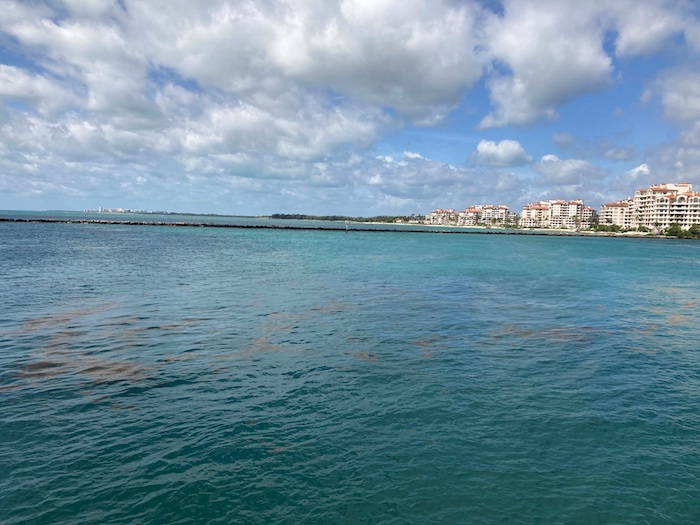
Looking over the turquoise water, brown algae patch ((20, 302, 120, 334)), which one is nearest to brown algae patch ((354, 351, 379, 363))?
the turquoise water

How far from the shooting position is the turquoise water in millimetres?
9281

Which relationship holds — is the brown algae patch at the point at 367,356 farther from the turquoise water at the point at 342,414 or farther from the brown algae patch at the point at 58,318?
the brown algae patch at the point at 58,318

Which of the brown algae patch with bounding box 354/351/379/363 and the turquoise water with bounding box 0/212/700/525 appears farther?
the brown algae patch with bounding box 354/351/379/363

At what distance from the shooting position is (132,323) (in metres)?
22.5

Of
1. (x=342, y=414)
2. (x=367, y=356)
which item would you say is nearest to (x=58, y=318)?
(x=367, y=356)

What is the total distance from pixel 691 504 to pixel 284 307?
21352 mm

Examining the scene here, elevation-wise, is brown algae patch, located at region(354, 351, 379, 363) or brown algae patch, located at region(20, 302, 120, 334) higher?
brown algae patch, located at region(20, 302, 120, 334)

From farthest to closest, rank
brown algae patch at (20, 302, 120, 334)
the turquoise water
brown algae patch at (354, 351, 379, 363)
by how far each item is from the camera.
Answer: brown algae patch at (20, 302, 120, 334)
brown algae patch at (354, 351, 379, 363)
the turquoise water

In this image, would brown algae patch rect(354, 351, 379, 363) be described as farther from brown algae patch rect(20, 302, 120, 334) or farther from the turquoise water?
brown algae patch rect(20, 302, 120, 334)

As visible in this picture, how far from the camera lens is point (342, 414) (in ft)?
42.3

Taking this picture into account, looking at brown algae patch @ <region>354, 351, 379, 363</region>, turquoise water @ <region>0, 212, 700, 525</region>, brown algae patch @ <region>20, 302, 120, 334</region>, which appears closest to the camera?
turquoise water @ <region>0, 212, 700, 525</region>

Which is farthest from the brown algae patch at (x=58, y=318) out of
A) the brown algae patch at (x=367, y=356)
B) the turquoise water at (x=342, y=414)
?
the brown algae patch at (x=367, y=356)

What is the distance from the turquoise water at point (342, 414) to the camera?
30.5 ft

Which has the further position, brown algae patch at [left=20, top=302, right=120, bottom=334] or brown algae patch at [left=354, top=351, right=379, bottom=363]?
brown algae patch at [left=20, top=302, right=120, bottom=334]
